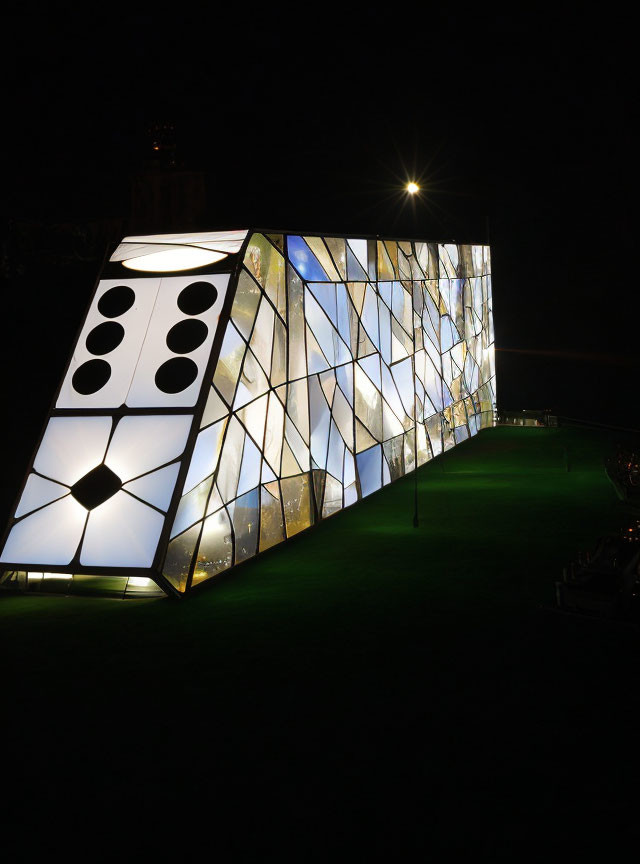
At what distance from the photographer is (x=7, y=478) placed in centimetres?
1466

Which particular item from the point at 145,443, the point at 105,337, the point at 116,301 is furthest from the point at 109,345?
the point at 145,443

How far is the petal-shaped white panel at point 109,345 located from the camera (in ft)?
41.4

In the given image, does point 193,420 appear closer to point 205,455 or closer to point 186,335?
point 205,455

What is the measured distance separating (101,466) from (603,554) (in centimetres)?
606

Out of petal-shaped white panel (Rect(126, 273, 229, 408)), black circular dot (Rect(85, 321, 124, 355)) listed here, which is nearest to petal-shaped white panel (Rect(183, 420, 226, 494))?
petal-shaped white panel (Rect(126, 273, 229, 408))

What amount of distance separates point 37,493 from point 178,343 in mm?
2609

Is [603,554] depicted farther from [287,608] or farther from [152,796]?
[152,796]

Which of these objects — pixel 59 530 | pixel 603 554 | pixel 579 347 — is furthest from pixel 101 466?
pixel 579 347

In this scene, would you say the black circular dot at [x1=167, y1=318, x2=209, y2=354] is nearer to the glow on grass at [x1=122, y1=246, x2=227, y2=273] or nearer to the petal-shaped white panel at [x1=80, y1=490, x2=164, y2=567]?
the glow on grass at [x1=122, y1=246, x2=227, y2=273]

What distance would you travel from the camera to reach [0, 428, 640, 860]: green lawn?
6.08m

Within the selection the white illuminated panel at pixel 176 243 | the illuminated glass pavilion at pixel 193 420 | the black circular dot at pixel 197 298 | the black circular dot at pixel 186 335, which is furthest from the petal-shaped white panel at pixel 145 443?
the white illuminated panel at pixel 176 243

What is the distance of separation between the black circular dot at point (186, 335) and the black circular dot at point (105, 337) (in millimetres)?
804

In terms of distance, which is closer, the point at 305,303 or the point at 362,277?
the point at 305,303

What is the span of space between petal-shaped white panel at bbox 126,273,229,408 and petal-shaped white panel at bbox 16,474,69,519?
141cm
